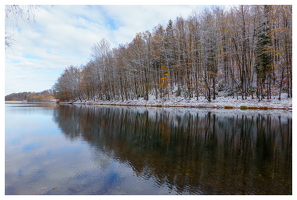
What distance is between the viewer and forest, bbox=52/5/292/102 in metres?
26.2

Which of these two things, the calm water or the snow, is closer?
the calm water

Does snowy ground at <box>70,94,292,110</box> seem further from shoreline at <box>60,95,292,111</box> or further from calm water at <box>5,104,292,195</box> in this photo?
calm water at <box>5,104,292,195</box>

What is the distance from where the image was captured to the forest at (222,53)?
26.2 metres

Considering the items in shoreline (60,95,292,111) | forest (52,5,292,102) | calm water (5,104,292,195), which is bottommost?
calm water (5,104,292,195)

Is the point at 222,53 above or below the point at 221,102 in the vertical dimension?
above

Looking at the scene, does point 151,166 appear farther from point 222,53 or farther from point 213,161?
point 222,53

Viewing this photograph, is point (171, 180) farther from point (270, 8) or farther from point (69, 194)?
point (270, 8)

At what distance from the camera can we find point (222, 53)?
96.6ft

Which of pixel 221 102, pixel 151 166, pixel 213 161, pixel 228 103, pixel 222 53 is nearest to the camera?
pixel 151 166

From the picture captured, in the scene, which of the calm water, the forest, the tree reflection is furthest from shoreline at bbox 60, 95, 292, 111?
the calm water

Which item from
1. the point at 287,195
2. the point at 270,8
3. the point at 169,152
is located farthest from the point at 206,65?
the point at 287,195

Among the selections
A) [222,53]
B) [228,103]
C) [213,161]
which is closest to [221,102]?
[228,103]

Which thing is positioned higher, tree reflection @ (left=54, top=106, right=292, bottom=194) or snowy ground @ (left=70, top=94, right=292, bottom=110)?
snowy ground @ (left=70, top=94, right=292, bottom=110)

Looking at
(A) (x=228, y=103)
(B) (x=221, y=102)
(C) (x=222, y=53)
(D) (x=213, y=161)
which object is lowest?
(D) (x=213, y=161)
